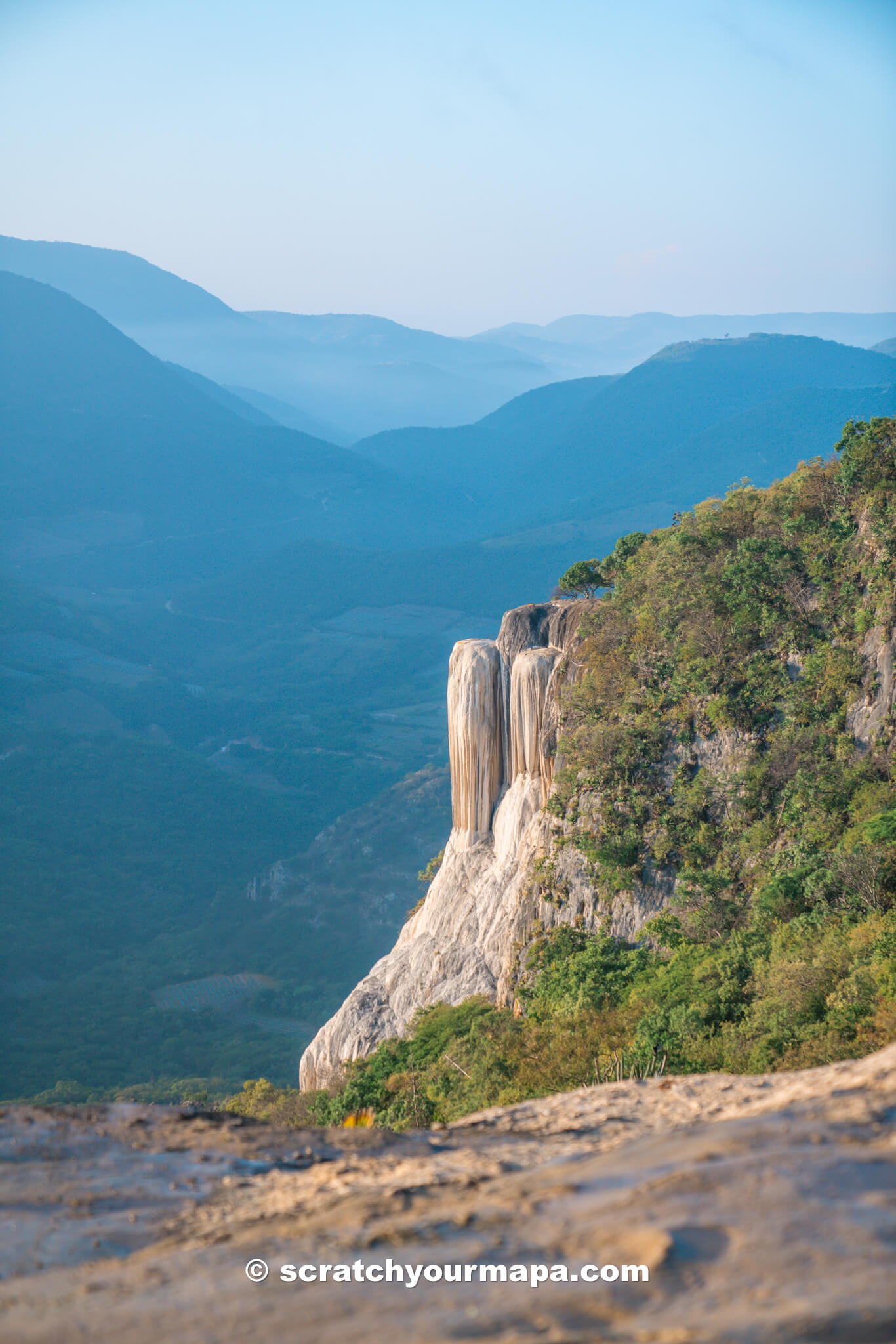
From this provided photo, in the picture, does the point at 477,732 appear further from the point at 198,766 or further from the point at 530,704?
the point at 198,766

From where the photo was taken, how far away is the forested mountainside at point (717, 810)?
51.3 feet

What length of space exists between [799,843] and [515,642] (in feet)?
32.5

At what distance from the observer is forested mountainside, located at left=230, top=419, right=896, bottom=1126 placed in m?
15.6

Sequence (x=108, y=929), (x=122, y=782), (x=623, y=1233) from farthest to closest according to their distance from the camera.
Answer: (x=122, y=782), (x=108, y=929), (x=623, y=1233)

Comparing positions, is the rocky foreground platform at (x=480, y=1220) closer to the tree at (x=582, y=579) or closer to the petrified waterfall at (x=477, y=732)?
the petrified waterfall at (x=477, y=732)

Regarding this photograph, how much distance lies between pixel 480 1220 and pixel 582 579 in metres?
21.7

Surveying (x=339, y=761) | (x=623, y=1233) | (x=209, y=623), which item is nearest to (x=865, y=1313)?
(x=623, y=1233)

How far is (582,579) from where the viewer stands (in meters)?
27.8

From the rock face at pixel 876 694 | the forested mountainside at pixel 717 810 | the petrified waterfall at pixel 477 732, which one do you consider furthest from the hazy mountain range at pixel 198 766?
the rock face at pixel 876 694

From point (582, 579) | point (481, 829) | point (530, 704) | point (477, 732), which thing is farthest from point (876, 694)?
point (481, 829)

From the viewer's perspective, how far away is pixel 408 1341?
6.07 meters

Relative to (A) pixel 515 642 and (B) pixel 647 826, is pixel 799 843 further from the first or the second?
(A) pixel 515 642

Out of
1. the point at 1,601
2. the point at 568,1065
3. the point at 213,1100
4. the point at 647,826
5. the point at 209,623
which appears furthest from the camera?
the point at 209,623

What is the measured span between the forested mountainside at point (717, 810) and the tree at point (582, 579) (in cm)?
325
